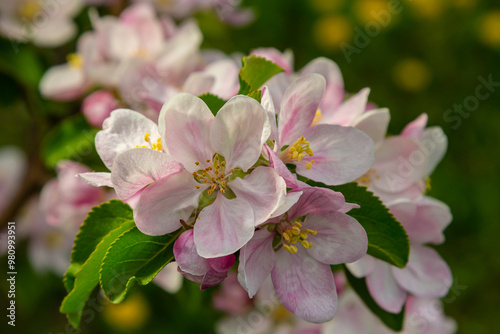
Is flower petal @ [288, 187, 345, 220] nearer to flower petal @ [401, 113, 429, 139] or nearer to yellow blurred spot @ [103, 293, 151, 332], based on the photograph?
flower petal @ [401, 113, 429, 139]

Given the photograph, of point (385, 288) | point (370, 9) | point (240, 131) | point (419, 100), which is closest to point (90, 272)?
point (240, 131)

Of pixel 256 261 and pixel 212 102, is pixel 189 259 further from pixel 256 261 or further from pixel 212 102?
pixel 212 102

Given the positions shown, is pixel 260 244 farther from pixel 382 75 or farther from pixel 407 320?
pixel 382 75

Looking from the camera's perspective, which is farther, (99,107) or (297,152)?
(99,107)

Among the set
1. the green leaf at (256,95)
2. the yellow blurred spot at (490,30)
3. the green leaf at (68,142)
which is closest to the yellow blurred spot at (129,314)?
the green leaf at (68,142)

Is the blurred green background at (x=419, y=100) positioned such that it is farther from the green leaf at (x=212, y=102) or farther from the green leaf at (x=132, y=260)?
the green leaf at (x=132, y=260)

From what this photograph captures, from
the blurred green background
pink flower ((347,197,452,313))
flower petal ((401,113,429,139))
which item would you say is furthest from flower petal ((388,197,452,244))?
the blurred green background

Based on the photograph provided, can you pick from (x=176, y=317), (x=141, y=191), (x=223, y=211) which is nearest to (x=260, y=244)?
(x=223, y=211)
